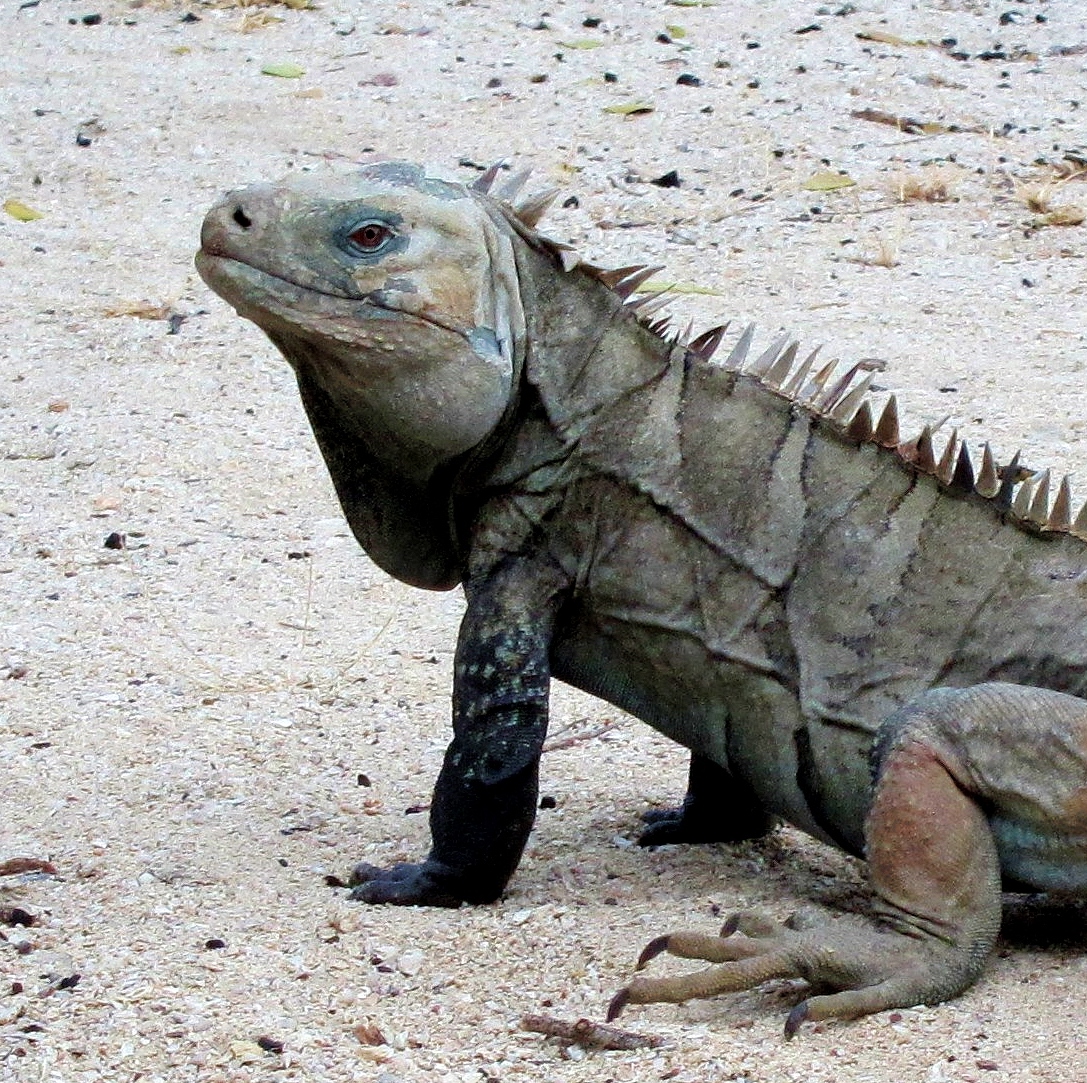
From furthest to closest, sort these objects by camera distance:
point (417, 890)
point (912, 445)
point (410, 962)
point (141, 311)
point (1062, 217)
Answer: point (1062, 217) → point (141, 311) → point (417, 890) → point (912, 445) → point (410, 962)

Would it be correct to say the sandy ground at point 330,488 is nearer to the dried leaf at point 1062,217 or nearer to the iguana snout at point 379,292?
the dried leaf at point 1062,217

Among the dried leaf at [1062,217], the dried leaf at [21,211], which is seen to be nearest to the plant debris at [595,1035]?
the dried leaf at [1062,217]

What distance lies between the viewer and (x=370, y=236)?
173 inches

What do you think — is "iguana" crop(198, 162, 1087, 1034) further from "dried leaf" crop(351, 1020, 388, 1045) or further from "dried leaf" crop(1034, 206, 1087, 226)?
"dried leaf" crop(1034, 206, 1087, 226)

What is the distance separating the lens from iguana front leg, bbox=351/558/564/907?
453 cm

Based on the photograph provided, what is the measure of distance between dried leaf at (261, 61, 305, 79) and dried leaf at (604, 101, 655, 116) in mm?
2125

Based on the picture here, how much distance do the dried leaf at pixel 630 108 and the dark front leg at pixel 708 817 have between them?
7138mm

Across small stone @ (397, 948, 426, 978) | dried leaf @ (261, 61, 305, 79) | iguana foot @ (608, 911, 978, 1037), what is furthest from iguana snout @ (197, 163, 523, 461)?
dried leaf @ (261, 61, 305, 79)

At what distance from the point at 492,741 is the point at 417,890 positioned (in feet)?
1.33

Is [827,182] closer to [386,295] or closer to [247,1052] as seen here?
[386,295]

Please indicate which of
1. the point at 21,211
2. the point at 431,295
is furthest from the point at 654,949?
the point at 21,211

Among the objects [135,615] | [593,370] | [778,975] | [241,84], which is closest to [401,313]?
[593,370]

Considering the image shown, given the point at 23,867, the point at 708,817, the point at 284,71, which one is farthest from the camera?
the point at 284,71

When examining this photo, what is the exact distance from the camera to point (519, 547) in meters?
4.60
